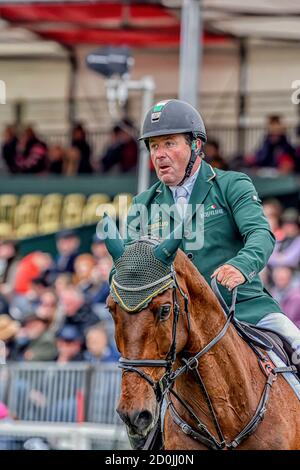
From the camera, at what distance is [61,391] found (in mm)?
11953

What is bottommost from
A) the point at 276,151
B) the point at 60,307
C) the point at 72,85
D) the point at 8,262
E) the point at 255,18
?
the point at 8,262

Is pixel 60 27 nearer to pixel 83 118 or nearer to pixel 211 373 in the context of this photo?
pixel 83 118

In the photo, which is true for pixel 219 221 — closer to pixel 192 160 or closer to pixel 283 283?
pixel 192 160

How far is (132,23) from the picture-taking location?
22188mm

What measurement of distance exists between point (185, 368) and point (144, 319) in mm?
561

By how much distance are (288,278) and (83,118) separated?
14617 mm

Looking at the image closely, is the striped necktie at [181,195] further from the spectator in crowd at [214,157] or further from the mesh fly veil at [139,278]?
the spectator in crowd at [214,157]

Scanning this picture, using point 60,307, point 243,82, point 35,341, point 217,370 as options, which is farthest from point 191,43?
point 243,82

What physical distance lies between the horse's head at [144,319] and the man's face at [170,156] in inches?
34.4

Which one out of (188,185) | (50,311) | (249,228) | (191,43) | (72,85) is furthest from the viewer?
(72,85)

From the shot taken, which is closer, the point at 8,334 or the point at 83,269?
the point at 8,334

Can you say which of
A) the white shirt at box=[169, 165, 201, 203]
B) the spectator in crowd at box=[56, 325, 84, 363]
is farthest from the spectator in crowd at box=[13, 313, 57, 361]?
the white shirt at box=[169, 165, 201, 203]

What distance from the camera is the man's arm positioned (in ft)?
18.3
